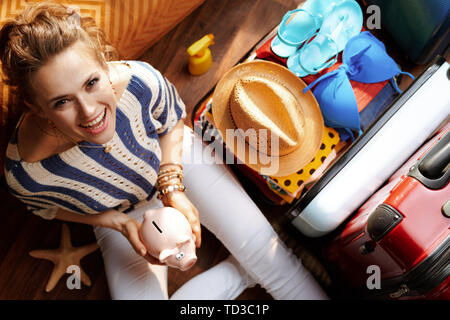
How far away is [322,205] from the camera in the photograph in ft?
3.84

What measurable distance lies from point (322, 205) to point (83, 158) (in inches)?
27.7

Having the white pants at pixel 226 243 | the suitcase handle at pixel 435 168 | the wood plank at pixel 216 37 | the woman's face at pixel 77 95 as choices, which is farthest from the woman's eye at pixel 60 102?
the wood plank at pixel 216 37

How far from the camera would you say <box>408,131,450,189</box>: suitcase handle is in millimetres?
951

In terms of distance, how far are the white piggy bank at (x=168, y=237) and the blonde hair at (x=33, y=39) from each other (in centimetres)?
41

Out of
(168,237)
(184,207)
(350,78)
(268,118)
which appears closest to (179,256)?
(168,237)

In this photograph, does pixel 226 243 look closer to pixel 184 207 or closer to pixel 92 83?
pixel 184 207

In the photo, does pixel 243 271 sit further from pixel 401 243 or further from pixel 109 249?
pixel 401 243

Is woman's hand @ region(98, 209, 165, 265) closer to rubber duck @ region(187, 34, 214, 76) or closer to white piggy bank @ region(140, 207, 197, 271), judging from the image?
white piggy bank @ region(140, 207, 197, 271)

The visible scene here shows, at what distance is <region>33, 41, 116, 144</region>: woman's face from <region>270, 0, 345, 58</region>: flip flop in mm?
807

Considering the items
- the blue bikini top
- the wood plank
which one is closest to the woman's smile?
the blue bikini top

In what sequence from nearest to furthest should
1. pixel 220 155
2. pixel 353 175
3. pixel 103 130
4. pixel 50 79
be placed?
1. pixel 50 79
2. pixel 103 130
3. pixel 353 175
4. pixel 220 155

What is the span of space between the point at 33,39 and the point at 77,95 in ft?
0.40

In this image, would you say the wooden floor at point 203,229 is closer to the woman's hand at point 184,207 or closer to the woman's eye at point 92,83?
the woman's hand at point 184,207

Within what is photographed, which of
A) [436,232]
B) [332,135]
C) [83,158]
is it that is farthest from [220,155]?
[436,232]
